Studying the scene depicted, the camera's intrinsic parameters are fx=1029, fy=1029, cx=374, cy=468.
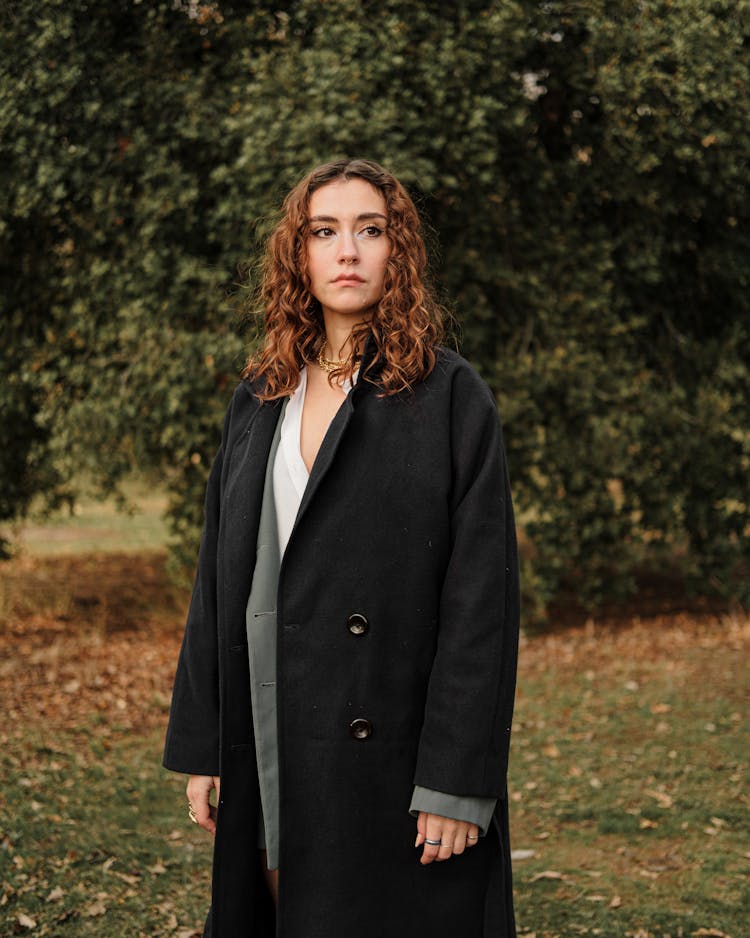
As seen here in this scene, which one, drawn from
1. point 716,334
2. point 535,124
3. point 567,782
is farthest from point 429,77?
point 567,782

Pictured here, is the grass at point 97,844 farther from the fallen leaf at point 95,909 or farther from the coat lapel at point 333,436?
the coat lapel at point 333,436

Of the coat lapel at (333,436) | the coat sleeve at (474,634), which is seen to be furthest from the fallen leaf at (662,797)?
the coat lapel at (333,436)

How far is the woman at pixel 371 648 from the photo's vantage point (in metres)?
2.10

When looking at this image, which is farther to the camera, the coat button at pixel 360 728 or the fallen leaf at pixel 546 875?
the fallen leaf at pixel 546 875

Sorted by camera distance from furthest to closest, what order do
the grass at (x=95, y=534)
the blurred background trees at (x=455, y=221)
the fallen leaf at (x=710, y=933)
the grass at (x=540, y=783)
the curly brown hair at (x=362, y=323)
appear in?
the grass at (x=95, y=534), the blurred background trees at (x=455, y=221), the grass at (x=540, y=783), the fallen leaf at (x=710, y=933), the curly brown hair at (x=362, y=323)

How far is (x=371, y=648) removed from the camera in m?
2.13

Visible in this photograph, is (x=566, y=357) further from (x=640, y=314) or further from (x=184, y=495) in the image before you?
(x=184, y=495)

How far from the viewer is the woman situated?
6.90 ft

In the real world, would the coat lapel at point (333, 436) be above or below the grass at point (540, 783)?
above

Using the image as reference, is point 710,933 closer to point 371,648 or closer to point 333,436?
point 371,648

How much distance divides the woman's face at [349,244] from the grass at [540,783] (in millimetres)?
Answer: 2603

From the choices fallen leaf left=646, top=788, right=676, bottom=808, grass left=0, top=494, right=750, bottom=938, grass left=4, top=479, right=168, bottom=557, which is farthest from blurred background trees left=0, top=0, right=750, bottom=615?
grass left=4, top=479, right=168, bottom=557

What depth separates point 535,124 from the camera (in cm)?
676

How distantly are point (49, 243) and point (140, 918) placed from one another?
187 inches
